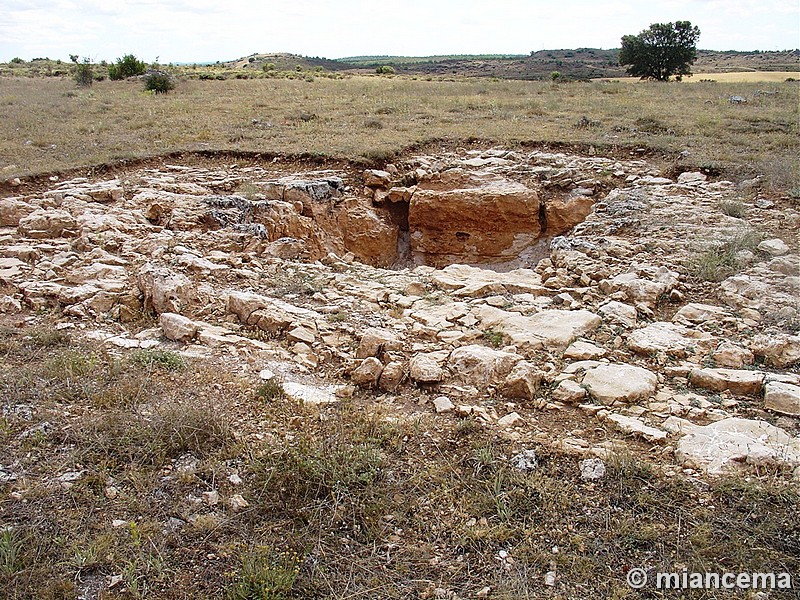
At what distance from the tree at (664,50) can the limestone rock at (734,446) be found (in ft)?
94.7

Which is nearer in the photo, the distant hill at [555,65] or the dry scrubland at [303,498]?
the dry scrubland at [303,498]

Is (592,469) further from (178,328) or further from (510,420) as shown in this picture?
(178,328)

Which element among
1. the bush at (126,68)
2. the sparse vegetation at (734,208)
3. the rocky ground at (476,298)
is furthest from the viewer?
the bush at (126,68)

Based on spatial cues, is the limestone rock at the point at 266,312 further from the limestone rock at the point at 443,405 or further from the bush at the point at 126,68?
the bush at the point at 126,68

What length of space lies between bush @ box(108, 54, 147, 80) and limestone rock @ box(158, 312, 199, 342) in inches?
759

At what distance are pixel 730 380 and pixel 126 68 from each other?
2219cm

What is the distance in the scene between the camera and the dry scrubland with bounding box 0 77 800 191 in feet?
26.9

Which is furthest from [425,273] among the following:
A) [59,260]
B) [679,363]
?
[59,260]

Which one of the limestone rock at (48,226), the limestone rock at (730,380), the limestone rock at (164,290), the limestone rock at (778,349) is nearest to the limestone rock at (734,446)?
the limestone rock at (730,380)

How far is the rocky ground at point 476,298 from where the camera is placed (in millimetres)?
3236

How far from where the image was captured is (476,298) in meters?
4.88

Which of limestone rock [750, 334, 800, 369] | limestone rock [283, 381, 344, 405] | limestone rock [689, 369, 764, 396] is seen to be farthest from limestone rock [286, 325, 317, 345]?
limestone rock [750, 334, 800, 369]

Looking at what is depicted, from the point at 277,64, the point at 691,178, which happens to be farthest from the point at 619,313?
the point at 277,64

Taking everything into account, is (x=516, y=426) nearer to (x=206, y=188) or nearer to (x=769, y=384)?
(x=769, y=384)
